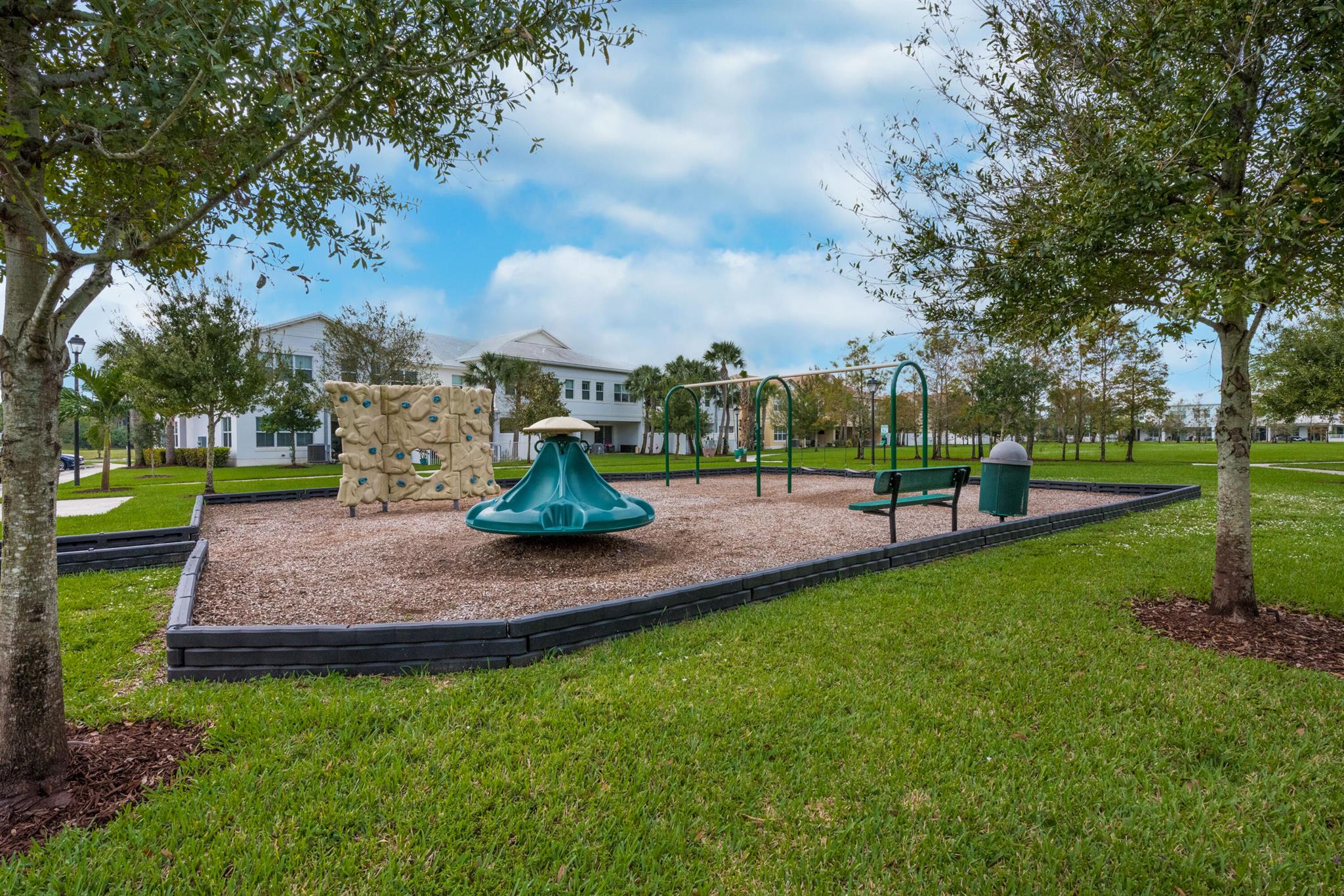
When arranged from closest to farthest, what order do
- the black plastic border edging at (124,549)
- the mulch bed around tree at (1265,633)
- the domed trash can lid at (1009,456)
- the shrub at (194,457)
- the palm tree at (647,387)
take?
the mulch bed around tree at (1265,633) → the black plastic border edging at (124,549) → the domed trash can lid at (1009,456) → the shrub at (194,457) → the palm tree at (647,387)

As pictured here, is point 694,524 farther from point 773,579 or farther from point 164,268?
point 164,268

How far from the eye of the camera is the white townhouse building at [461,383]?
35000 mm

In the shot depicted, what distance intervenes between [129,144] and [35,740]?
2628 millimetres

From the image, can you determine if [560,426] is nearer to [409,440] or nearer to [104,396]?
[409,440]

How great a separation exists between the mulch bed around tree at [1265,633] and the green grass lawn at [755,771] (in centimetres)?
35

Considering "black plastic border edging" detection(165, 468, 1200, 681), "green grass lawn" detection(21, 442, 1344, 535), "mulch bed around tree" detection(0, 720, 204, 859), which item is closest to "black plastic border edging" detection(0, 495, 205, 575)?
"green grass lawn" detection(21, 442, 1344, 535)

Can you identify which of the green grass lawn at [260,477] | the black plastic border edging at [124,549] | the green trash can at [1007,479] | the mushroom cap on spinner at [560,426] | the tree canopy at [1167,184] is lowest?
the green grass lawn at [260,477]

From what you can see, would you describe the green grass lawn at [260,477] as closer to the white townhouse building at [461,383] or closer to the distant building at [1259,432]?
the white townhouse building at [461,383]

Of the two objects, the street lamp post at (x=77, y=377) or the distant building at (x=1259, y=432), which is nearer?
the street lamp post at (x=77, y=377)

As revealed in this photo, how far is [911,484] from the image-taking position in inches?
315

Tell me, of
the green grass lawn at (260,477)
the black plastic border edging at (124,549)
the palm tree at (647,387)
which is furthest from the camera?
the palm tree at (647,387)

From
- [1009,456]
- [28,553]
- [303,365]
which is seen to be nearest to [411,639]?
[28,553]

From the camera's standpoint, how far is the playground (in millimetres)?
5609

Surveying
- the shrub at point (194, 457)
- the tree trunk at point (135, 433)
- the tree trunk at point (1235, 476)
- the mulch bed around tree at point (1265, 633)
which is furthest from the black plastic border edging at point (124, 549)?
the tree trunk at point (135, 433)
